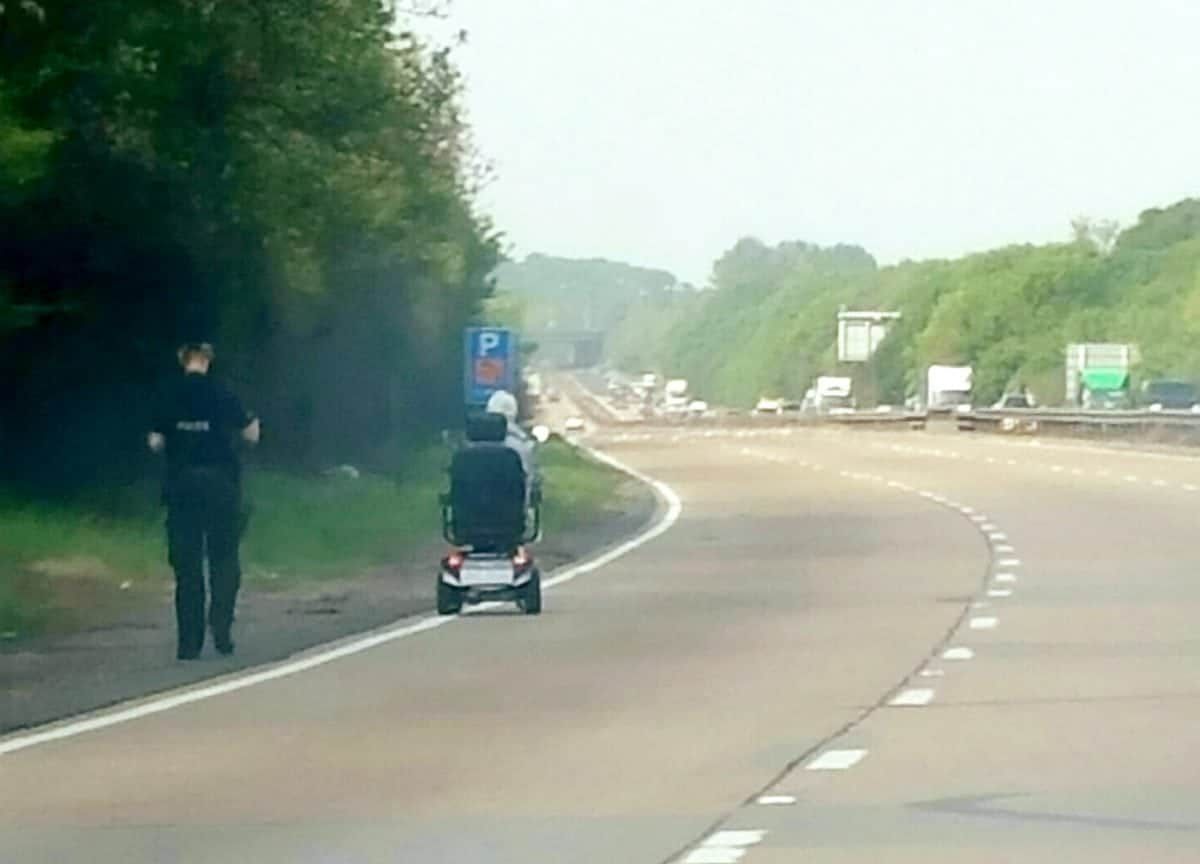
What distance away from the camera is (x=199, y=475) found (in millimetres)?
20484

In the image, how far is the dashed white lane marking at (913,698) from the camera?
57.7ft

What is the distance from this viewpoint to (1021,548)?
35.8 meters

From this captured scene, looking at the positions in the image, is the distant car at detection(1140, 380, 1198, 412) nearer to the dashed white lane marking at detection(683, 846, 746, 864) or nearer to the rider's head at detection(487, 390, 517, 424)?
the rider's head at detection(487, 390, 517, 424)

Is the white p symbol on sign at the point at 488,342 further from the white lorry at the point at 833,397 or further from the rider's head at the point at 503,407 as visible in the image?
the white lorry at the point at 833,397

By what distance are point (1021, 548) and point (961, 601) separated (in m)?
9.10

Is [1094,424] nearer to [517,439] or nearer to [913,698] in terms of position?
[517,439]

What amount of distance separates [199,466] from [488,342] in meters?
33.0

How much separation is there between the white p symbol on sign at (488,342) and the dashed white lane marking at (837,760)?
38369mm

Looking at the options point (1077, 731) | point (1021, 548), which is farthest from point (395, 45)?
point (1077, 731)

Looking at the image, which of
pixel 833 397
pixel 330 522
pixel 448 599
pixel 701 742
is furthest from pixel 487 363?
pixel 833 397

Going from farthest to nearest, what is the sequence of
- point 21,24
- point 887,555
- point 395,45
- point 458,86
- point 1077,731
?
point 458,86 → point 395,45 → point 887,555 → point 21,24 → point 1077,731

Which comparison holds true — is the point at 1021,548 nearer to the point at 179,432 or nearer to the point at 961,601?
the point at 961,601

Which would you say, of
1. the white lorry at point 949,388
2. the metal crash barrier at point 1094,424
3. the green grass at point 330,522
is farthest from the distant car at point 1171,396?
the green grass at point 330,522

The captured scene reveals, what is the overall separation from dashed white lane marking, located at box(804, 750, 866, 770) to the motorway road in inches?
1.7
